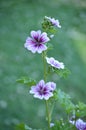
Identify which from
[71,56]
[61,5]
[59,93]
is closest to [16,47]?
[71,56]

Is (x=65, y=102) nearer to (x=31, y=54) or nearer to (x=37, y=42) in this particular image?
(x=37, y=42)

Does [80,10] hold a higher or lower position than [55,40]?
higher

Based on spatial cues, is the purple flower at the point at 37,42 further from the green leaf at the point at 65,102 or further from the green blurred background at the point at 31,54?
the green blurred background at the point at 31,54

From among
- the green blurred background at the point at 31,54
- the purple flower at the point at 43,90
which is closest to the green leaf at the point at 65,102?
the purple flower at the point at 43,90

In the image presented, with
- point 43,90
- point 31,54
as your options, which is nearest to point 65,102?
point 43,90

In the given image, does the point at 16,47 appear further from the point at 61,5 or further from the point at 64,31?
the point at 61,5

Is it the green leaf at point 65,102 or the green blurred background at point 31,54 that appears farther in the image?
the green blurred background at point 31,54
